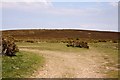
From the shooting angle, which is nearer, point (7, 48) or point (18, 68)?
point (18, 68)

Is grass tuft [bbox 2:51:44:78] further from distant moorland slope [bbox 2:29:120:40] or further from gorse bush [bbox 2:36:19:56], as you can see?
distant moorland slope [bbox 2:29:120:40]

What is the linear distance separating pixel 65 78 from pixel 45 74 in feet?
5.58

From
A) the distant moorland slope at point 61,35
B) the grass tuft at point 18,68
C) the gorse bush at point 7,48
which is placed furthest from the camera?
the distant moorland slope at point 61,35

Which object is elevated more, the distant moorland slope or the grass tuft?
the grass tuft

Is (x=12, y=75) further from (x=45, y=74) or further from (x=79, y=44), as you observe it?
(x=79, y=44)

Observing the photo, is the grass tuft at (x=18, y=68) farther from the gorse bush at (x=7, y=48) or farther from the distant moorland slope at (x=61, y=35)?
the distant moorland slope at (x=61, y=35)

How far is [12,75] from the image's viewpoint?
53.9ft

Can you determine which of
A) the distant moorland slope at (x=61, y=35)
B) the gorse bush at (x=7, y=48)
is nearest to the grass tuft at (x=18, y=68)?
the gorse bush at (x=7, y=48)

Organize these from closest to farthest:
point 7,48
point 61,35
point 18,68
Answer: point 18,68 < point 7,48 < point 61,35

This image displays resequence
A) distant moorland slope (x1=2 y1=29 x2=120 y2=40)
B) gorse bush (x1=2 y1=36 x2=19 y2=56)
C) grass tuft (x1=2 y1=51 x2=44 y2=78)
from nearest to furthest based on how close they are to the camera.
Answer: grass tuft (x1=2 y1=51 x2=44 y2=78) → gorse bush (x1=2 y1=36 x2=19 y2=56) → distant moorland slope (x1=2 y1=29 x2=120 y2=40)

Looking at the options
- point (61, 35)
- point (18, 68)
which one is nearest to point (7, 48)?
point (18, 68)

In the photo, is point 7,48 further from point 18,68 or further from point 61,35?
point 61,35

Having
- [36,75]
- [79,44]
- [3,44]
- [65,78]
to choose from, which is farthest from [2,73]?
[79,44]

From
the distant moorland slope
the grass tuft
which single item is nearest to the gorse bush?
the grass tuft
